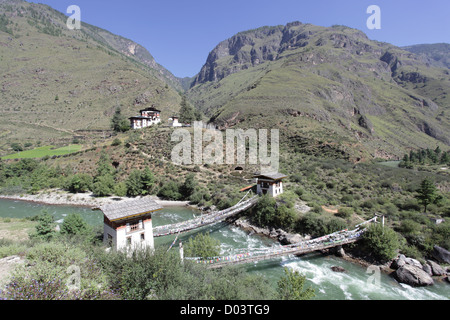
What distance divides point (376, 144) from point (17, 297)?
89.9 meters

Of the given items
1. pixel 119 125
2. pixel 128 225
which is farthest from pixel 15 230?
pixel 119 125

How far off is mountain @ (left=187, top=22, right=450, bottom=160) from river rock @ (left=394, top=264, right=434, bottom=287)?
34.5 meters

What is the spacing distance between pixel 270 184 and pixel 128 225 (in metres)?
17.2

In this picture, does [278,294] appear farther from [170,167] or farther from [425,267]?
[170,167]

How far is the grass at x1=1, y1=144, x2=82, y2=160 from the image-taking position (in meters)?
49.3

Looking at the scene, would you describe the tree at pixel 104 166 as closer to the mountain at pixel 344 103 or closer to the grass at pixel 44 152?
the grass at pixel 44 152

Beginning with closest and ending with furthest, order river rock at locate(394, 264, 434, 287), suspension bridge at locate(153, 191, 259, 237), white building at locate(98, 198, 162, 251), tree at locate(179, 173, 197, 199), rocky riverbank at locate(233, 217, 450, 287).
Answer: white building at locate(98, 198, 162, 251), river rock at locate(394, 264, 434, 287), rocky riverbank at locate(233, 217, 450, 287), suspension bridge at locate(153, 191, 259, 237), tree at locate(179, 173, 197, 199)

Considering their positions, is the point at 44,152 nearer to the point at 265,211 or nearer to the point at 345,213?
the point at 265,211

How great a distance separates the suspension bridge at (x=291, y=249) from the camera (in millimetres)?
14609

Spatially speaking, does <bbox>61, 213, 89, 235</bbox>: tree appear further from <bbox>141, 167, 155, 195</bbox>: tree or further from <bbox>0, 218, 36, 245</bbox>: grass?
<bbox>141, 167, 155, 195</bbox>: tree

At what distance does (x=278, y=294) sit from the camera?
10469 millimetres

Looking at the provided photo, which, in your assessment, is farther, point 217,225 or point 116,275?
point 217,225

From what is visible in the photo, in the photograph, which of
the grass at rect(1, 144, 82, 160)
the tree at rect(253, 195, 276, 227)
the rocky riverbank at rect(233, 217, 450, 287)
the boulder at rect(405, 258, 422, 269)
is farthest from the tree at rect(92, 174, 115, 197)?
the boulder at rect(405, 258, 422, 269)

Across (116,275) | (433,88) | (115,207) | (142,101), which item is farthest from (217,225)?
(433,88)
